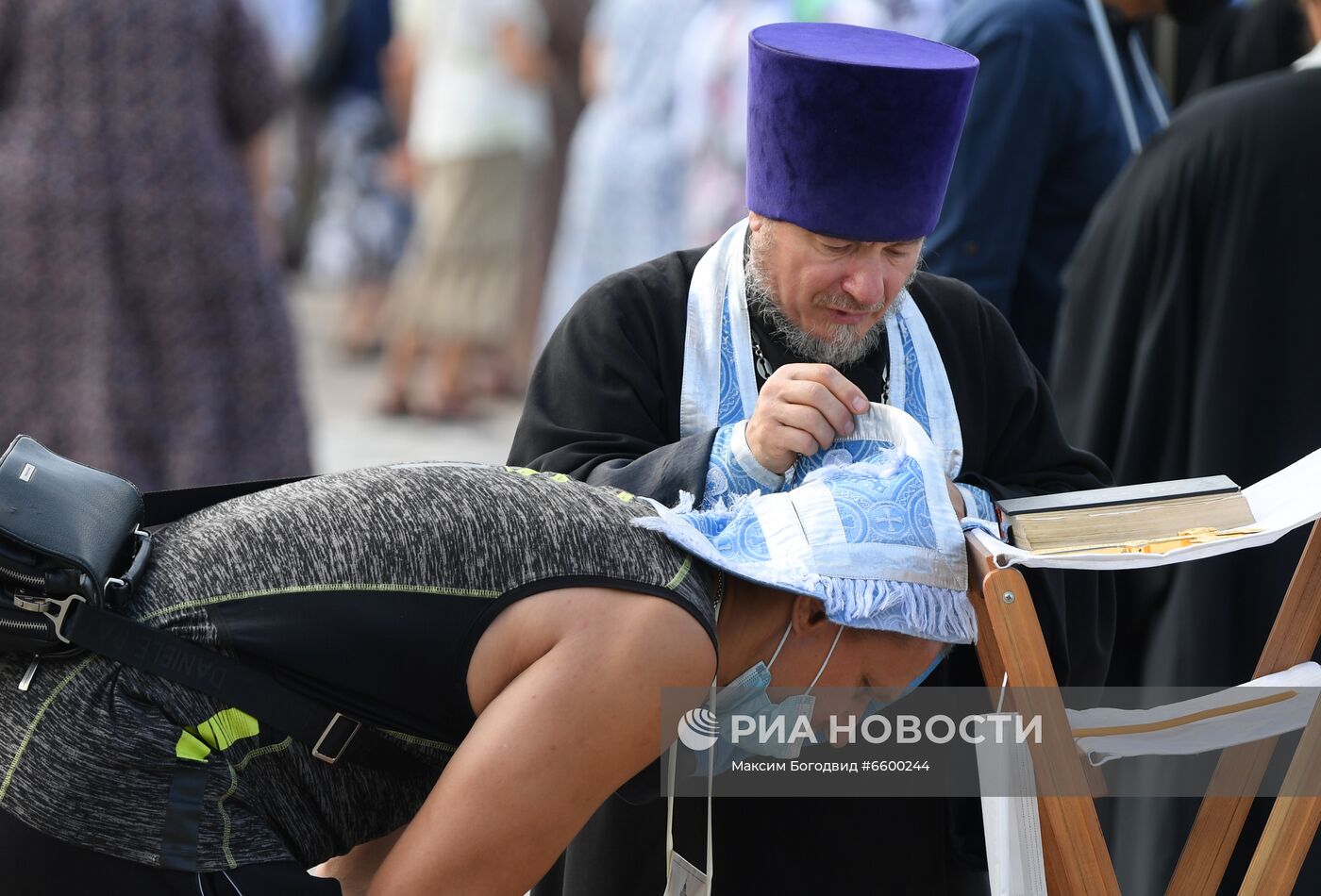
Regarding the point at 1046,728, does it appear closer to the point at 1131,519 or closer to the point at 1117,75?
the point at 1131,519

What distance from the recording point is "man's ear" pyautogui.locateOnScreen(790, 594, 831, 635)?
6.28 feet

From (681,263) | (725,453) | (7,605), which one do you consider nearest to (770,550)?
(725,453)

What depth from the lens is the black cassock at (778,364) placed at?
227cm

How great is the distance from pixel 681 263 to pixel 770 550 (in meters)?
0.65

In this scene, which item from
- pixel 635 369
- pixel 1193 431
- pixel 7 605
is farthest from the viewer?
pixel 1193 431

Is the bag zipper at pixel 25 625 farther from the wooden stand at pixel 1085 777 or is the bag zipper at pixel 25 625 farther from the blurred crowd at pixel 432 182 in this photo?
the blurred crowd at pixel 432 182

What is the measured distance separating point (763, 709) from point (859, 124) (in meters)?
0.80

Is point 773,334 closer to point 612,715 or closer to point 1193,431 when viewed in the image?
point 612,715

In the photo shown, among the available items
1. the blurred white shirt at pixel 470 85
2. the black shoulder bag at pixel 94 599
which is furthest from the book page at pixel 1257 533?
the blurred white shirt at pixel 470 85

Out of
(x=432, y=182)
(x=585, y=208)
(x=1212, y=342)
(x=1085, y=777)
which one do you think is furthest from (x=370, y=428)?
(x=1085, y=777)

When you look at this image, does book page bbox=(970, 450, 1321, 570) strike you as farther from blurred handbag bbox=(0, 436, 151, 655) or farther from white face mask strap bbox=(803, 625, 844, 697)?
blurred handbag bbox=(0, 436, 151, 655)

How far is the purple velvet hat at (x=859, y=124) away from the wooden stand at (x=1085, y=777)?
563mm

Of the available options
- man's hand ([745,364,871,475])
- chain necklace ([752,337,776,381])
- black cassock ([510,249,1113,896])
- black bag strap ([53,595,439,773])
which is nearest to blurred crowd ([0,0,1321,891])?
black cassock ([510,249,1113,896])

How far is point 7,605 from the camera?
66.4 inches
